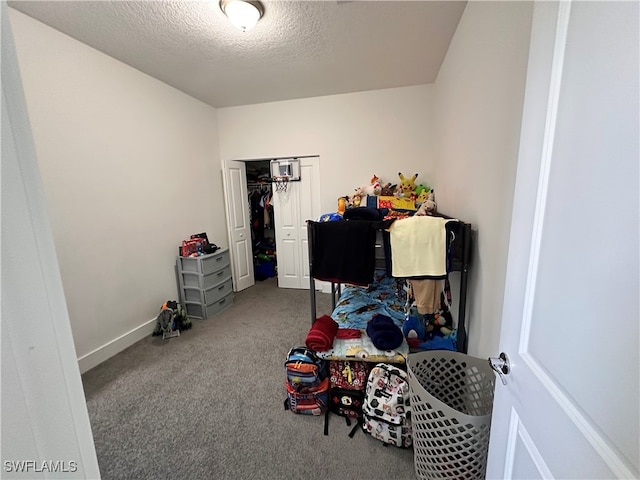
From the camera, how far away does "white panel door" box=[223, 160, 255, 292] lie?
3.70 metres

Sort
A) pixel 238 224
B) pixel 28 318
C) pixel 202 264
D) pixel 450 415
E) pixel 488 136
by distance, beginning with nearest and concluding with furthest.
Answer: pixel 28 318 < pixel 450 415 < pixel 488 136 < pixel 202 264 < pixel 238 224

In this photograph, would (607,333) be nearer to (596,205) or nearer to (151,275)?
(596,205)

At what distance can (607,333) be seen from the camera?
17.8 inches

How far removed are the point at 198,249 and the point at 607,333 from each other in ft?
10.8

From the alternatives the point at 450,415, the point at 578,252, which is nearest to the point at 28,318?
the point at 578,252

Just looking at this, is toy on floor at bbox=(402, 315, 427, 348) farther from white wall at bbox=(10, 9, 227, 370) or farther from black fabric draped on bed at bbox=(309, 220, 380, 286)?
white wall at bbox=(10, 9, 227, 370)

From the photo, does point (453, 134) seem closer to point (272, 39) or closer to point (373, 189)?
point (373, 189)

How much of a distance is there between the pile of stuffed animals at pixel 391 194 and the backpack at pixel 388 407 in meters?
1.69

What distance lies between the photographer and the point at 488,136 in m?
1.34

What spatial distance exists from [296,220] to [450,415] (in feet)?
10.0

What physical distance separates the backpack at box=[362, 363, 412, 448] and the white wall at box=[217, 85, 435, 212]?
2479 millimetres

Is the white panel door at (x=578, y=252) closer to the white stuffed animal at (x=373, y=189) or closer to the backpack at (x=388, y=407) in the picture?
the backpack at (x=388, y=407)

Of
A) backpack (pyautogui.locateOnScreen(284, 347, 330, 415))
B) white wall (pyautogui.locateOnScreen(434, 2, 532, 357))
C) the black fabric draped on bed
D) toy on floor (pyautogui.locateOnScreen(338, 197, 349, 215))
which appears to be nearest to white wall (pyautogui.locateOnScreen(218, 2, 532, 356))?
white wall (pyautogui.locateOnScreen(434, 2, 532, 357))

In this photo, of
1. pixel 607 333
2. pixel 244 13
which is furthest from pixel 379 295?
pixel 244 13
